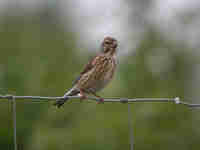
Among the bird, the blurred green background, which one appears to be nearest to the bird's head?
the bird

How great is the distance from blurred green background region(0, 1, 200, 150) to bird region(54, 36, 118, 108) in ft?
5.48

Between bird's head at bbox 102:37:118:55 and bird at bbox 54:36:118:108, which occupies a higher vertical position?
bird's head at bbox 102:37:118:55

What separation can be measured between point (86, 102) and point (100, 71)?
2.47 meters

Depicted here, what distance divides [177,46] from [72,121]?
2.95 meters

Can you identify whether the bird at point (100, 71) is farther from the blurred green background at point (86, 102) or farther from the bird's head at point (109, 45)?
the blurred green background at point (86, 102)

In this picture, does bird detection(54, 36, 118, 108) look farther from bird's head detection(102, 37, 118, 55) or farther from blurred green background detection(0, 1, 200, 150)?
blurred green background detection(0, 1, 200, 150)

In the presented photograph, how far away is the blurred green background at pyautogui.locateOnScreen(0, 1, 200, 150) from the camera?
7.80m

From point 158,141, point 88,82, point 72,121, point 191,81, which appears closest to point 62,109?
point 72,121

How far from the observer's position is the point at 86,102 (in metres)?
8.24

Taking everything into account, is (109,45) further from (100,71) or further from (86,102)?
(86,102)

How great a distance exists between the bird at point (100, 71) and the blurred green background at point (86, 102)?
167 centimetres

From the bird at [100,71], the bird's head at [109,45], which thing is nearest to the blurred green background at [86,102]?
the bird at [100,71]

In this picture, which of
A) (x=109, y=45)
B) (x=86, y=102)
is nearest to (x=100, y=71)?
(x=109, y=45)

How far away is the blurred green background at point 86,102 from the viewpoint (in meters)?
7.80
